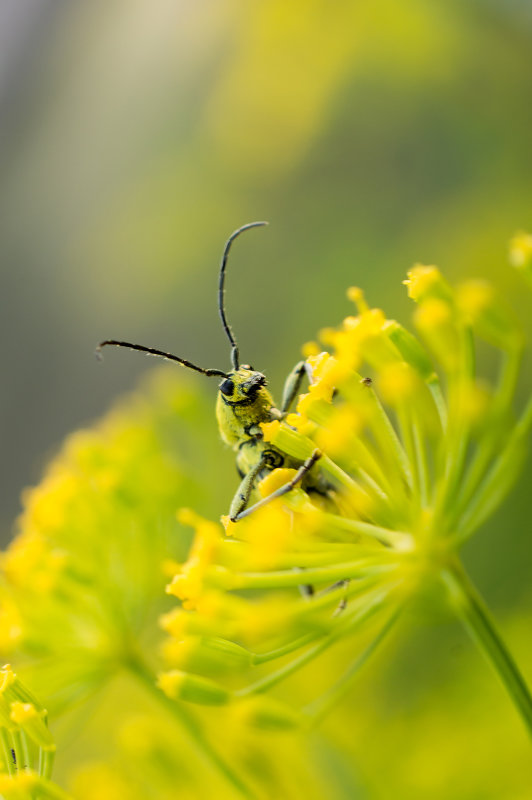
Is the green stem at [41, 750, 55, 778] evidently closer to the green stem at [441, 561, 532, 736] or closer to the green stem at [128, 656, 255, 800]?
the green stem at [128, 656, 255, 800]

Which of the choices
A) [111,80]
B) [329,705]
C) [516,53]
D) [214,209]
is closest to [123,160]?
[111,80]

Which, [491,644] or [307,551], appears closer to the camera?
[491,644]

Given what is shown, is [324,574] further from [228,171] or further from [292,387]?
[228,171]

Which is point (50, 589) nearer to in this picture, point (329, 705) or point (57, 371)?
point (329, 705)

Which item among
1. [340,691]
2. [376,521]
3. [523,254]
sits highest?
[523,254]

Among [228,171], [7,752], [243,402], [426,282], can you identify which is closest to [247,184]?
[228,171]

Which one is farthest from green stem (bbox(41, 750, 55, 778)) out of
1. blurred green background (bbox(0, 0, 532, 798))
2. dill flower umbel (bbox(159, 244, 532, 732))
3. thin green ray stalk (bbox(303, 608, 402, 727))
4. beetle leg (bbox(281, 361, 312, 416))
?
blurred green background (bbox(0, 0, 532, 798))
